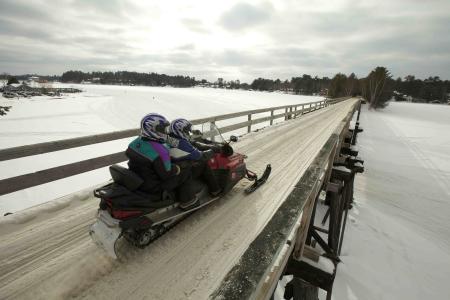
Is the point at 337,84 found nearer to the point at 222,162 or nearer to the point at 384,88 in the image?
the point at 384,88

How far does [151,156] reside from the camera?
2.91 metres

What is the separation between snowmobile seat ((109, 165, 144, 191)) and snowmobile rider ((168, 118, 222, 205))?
730 mm

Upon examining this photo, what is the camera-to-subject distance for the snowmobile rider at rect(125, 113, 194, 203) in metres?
2.91

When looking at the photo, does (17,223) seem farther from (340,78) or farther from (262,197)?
(340,78)

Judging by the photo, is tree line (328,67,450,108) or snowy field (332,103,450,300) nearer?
snowy field (332,103,450,300)

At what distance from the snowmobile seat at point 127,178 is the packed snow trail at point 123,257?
2.62 feet

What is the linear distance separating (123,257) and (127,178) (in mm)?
899

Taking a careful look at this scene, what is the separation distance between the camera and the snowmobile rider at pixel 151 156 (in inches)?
114

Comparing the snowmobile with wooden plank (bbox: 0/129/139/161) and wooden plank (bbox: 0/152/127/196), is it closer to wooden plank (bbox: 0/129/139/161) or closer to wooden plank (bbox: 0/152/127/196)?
wooden plank (bbox: 0/152/127/196)

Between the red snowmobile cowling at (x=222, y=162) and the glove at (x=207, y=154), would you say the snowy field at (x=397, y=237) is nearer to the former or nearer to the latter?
the red snowmobile cowling at (x=222, y=162)

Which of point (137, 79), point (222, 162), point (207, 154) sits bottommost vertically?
point (222, 162)

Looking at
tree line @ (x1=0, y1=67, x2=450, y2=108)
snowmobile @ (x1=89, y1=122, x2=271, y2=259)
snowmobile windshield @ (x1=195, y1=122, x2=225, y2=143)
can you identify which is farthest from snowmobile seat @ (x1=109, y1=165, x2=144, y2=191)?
tree line @ (x1=0, y1=67, x2=450, y2=108)

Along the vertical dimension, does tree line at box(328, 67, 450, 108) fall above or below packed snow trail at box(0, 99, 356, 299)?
above

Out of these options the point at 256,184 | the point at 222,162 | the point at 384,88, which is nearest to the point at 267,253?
the point at 222,162
